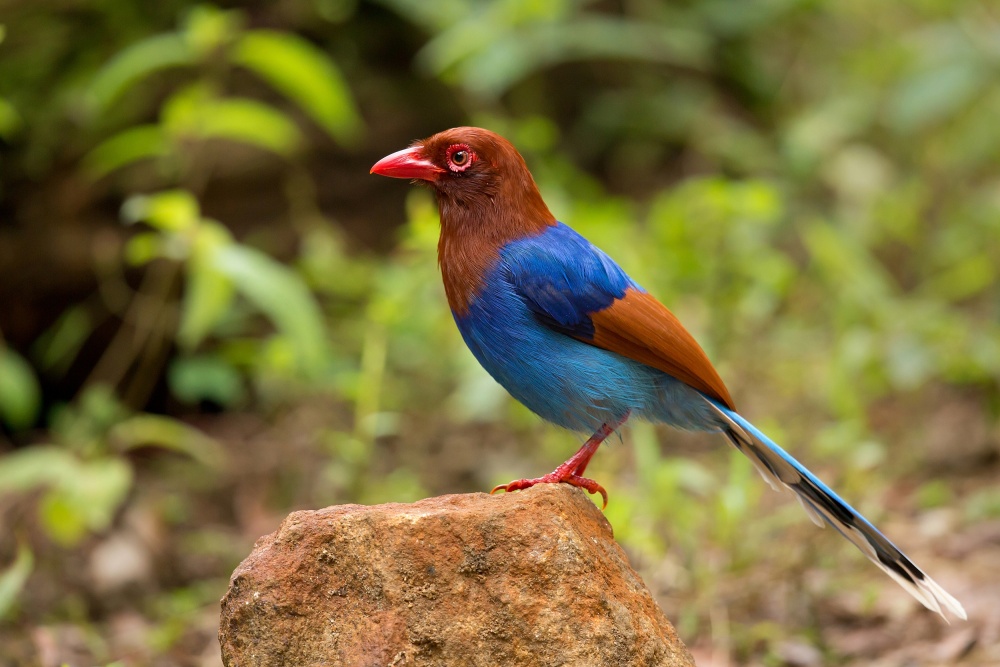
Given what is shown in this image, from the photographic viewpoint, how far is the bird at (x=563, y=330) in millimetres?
3350

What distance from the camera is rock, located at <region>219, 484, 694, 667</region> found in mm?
2775

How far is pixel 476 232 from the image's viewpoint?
3.48m

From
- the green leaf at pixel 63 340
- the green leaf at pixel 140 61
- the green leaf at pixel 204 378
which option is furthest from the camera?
the green leaf at pixel 63 340

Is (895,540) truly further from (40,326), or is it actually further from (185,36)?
(40,326)

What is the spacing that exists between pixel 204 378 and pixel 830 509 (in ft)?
11.9

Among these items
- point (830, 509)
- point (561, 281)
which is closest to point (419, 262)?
point (561, 281)

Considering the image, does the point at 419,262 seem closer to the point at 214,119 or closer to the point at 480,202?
the point at 214,119

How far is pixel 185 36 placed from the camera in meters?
5.27

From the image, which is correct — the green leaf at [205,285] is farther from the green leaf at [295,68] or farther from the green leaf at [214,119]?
the green leaf at [295,68]

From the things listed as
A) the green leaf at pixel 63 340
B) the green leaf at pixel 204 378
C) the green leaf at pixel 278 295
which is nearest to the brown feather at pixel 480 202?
the green leaf at pixel 278 295

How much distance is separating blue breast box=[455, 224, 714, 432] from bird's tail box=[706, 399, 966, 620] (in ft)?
1.09

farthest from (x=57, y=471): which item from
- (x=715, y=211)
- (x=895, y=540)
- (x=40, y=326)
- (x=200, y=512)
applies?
(x=895, y=540)

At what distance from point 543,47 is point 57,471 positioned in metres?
4.22

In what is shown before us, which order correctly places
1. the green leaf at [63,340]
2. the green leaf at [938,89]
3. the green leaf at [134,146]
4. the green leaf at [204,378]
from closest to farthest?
1. the green leaf at [134,146]
2. the green leaf at [204,378]
3. the green leaf at [63,340]
4. the green leaf at [938,89]
